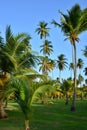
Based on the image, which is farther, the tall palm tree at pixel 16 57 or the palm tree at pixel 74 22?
the palm tree at pixel 74 22

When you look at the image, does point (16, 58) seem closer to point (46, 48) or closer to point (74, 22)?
point (74, 22)

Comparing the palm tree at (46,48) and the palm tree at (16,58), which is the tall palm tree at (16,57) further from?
the palm tree at (46,48)

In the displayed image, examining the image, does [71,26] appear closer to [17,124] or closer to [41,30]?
[17,124]

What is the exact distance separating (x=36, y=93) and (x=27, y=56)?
1312cm

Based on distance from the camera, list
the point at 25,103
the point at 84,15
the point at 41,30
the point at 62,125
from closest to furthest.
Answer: the point at 25,103
the point at 62,125
the point at 84,15
the point at 41,30

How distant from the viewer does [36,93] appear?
50.1 feet

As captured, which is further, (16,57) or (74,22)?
(74,22)

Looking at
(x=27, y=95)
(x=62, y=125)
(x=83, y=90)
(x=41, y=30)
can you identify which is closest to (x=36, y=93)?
(x=27, y=95)

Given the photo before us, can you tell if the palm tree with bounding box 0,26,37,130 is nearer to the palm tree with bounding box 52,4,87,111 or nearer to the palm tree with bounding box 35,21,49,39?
the palm tree with bounding box 52,4,87,111

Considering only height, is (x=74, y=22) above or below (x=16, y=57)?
above

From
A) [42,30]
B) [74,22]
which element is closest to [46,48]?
[42,30]

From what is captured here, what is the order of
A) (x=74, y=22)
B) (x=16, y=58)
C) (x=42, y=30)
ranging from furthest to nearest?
(x=42, y=30) < (x=74, y=22) < (x=16, y=58)

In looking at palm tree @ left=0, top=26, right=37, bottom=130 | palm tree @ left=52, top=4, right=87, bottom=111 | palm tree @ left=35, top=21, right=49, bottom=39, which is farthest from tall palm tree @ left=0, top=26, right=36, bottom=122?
palm tree @ left=35, top=21, right=49, bottom=39

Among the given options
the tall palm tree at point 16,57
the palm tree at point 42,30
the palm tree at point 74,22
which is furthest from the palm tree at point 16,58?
the palm tree at point 42,30
